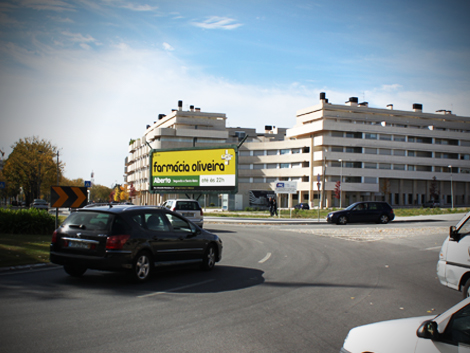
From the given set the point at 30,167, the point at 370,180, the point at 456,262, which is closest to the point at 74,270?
the point at 456,262

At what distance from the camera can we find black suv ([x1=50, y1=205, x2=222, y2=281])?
802 centimetres

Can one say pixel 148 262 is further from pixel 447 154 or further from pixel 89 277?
pixel 447 154

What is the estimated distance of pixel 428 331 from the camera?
2.79m

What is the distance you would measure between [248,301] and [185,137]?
8431cm

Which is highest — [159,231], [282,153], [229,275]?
[282,153]

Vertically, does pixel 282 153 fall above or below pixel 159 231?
above

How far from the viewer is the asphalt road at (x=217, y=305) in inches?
195

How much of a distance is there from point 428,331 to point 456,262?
4.84 m

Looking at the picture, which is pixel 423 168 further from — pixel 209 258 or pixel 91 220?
pixel 91 220

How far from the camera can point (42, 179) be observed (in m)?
64.5

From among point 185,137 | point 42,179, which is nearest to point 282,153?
point 185,137

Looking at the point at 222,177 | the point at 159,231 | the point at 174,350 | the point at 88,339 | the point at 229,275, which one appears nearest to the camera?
the point at 174,350

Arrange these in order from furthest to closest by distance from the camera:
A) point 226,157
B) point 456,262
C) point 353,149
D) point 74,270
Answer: point 353,149 → point 226,157 → point 74,270 → point 456,262

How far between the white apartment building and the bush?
56.1m
